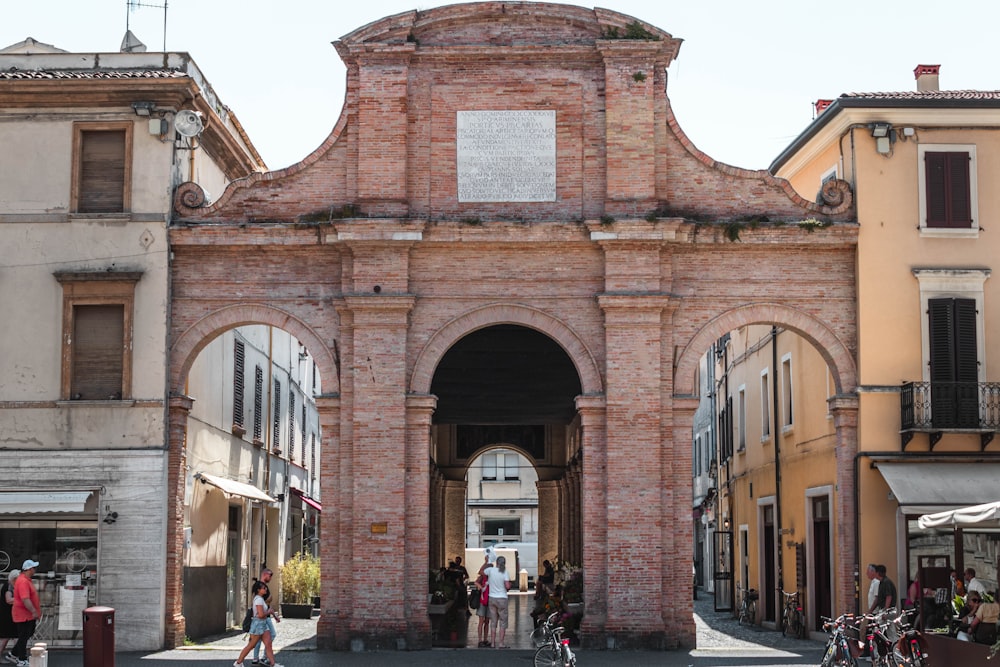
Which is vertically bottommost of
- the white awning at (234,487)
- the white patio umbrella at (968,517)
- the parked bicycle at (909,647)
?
the parked bicycle at (909,647)

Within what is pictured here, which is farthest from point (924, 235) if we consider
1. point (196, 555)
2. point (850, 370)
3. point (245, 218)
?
point (196, 555)

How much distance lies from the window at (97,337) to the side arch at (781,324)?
30.9 ft

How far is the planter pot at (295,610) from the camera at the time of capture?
1337 inches

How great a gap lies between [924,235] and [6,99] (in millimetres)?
15986

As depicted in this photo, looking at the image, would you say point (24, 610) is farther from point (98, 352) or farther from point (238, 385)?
point (238, 385)

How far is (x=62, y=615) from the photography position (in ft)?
79.9

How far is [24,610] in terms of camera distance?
2164 cm

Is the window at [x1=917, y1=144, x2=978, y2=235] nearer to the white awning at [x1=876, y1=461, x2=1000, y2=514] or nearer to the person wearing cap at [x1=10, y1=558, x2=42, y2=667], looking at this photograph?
the white awning at [x1=876, y1=461, x2=1000, y2=514]

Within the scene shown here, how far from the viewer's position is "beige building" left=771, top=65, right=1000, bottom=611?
24469 mm

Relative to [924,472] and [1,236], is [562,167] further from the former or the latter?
[1,236]

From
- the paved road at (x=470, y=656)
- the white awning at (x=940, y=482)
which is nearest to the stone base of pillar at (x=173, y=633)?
the paved road at (x=470, y=656)

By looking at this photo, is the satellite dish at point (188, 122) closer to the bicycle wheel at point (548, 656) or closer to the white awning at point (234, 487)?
the white awning at point (234, 487)

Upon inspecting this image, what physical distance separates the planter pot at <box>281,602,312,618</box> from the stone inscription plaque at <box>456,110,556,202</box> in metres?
12.7

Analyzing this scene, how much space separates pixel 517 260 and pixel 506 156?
1.86m
